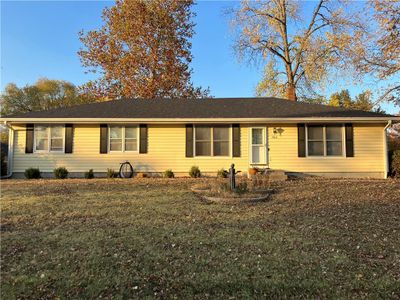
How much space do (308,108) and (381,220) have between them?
32.1 feet

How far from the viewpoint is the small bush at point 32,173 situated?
43.5 feet

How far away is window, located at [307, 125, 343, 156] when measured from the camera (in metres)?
13.9

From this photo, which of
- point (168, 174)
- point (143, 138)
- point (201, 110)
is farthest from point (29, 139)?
point (201, 110)

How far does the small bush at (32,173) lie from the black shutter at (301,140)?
36.8 ft

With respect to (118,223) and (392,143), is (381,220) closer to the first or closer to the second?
(118,223)

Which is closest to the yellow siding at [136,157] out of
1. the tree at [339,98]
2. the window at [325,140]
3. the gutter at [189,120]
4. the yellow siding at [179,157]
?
the yellow siding at [179,157]

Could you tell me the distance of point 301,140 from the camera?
13.9 m

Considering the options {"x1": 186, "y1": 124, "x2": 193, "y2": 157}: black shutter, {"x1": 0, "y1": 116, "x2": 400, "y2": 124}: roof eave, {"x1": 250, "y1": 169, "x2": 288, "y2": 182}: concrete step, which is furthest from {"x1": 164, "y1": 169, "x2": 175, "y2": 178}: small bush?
{"x1": 250, "y1": 169, "x2": 288, "y2": 182}: concrete step

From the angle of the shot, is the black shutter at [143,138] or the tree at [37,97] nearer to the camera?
the black shutter at [143,138]

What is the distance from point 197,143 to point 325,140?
558 cm

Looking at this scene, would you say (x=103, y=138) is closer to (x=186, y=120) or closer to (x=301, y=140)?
(x=186, y=120)

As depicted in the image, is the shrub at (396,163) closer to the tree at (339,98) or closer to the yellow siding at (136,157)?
the yellow siding at (136,157)

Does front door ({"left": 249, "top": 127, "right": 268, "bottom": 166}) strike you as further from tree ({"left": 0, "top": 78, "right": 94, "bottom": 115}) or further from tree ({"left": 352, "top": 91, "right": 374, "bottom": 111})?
tree ({"left": 0, "top": 78, "right": 94, "bottom": 115})

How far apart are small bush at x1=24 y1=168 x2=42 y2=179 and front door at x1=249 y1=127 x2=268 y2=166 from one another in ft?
30.1
